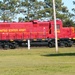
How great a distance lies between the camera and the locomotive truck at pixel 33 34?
167 feet

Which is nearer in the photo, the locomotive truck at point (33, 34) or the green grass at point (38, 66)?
the green grass at point (38, 66)

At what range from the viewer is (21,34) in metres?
51.2

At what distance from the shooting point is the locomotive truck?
50.8 m

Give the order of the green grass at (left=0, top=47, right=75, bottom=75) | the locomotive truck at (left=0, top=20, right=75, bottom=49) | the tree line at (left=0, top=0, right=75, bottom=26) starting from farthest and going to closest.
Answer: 1. the tree line at (left=0, top=0, right=75, bottom=26)
2. the locomotive truck at (left=0, top=20, right=75, bottom=49)
3. the green grass at (left=0, top=47, right=75, bottom=75)

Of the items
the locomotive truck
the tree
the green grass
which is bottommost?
the green grass

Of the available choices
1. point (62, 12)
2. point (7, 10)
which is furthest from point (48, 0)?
point (7, 10)

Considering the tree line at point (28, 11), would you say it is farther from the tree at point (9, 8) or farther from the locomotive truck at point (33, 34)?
the locomotive truck at point (33, 34)

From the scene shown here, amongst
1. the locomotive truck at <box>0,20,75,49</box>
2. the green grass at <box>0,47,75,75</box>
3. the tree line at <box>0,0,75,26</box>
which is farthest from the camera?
the tree line at <box>0,0,75,26</box>

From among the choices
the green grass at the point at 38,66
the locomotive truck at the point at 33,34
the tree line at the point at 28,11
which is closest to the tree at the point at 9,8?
the tree line at the point at 28,11

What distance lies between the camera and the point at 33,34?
169 ft

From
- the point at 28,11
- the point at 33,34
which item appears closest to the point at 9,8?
the point at 28,11

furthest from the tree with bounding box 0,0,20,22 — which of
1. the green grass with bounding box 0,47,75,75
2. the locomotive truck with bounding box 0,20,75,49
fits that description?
the green grass with bounding box 0,47,75,75

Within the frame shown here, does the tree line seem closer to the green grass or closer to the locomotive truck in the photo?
the locomotive truck

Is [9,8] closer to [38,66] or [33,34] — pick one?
[33,34]
